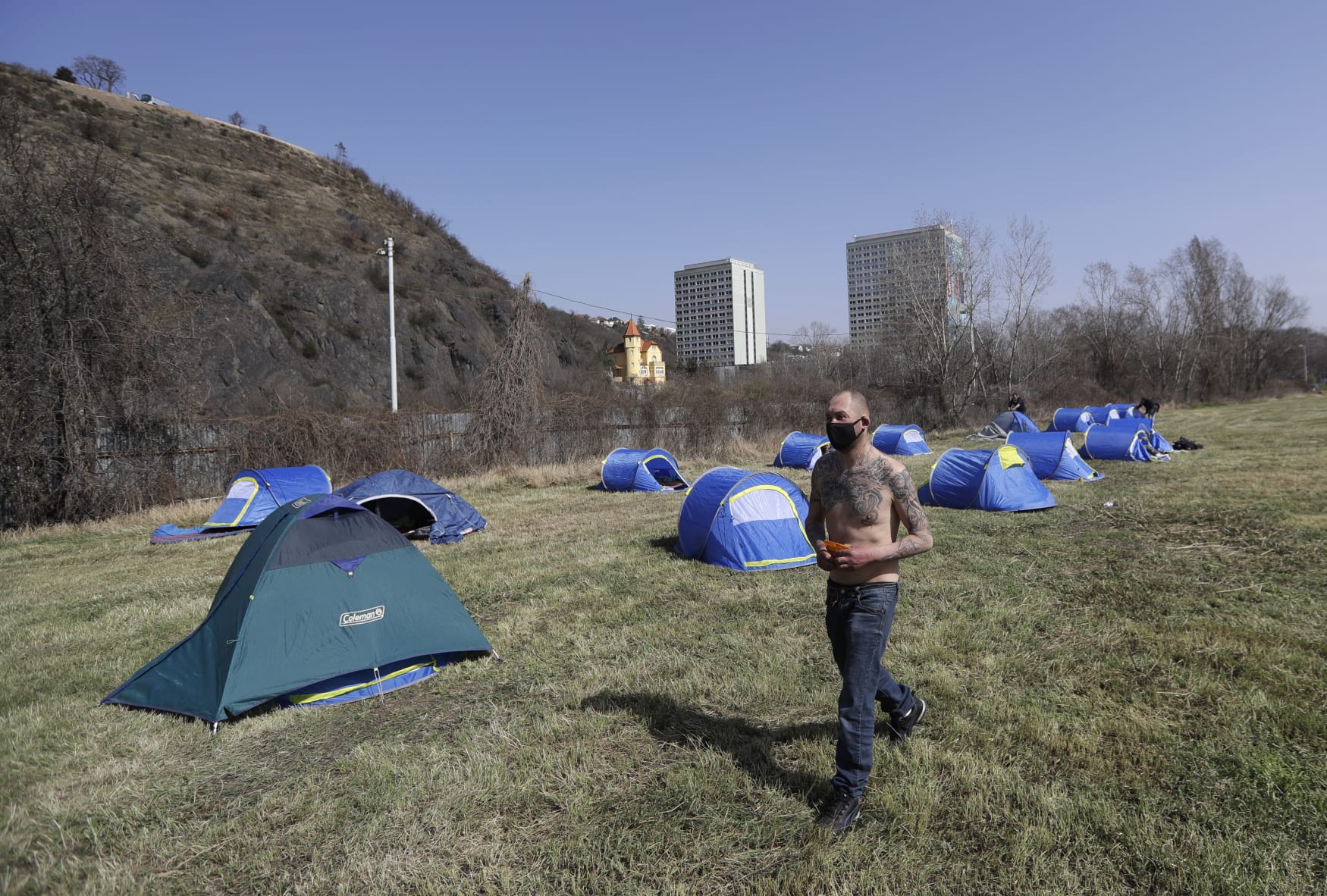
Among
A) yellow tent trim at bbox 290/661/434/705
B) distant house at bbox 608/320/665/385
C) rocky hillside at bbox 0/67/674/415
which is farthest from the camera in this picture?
distant house at bbox 608/320/665/385

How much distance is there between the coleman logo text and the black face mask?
13.0 ft

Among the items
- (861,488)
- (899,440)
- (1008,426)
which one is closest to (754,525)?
(861,488)

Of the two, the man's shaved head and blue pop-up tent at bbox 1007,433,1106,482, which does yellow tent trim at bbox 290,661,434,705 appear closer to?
the man's shaved head

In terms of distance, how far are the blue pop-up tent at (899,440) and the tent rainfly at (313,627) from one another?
772 inches

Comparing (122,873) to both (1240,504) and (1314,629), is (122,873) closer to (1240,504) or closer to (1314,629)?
(1314,629)

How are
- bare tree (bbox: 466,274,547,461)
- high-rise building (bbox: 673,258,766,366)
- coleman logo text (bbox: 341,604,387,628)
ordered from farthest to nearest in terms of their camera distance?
high-rise building (bbox: 673,258,766,366), bare tree (bbox: 466,274,547,461), coleman logo text (bbox: 341,604,387,628)

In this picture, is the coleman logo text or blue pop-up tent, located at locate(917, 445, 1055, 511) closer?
the coleman logo text

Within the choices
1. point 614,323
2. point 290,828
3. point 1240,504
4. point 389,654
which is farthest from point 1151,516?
point 614,323

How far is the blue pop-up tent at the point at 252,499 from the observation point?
41.7ft

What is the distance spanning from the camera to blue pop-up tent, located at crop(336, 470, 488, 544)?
11477 mm

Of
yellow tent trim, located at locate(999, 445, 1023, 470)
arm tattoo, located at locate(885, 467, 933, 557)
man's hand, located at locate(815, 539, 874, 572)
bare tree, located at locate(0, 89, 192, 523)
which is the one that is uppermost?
bare tree, located at locate(0, 89, 192, 523)

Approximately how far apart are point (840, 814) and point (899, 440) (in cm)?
2135

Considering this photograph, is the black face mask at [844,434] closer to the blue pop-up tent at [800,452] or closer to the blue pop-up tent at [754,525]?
the blue pop-up tent at [754,525]

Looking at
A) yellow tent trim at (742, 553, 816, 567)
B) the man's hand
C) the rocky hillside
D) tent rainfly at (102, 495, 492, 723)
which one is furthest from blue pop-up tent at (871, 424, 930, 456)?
the man's hand
